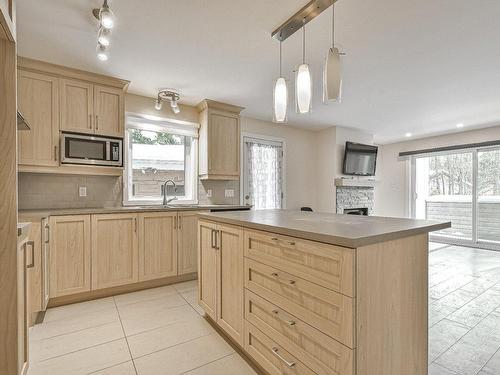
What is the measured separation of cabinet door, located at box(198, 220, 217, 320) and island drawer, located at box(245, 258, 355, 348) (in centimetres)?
50

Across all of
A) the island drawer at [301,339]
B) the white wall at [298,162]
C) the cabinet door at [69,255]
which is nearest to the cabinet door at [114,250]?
the cabinet door at [69,255]

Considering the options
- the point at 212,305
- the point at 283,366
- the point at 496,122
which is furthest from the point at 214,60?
the point at 496,122

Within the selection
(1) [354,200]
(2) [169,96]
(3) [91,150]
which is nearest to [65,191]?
(3) [91,150]

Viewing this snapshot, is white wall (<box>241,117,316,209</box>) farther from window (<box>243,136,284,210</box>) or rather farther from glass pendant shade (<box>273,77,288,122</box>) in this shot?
glass pendant shade (<box>273,77,288,122</box>)

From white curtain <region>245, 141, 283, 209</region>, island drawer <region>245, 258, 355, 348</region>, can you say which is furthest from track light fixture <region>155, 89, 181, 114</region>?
island drawer <region>245, 258, 355, 348</region>

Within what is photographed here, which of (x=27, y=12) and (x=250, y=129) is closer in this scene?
(x=27, y=12)

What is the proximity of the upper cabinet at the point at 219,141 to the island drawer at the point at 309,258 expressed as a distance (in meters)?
2.33

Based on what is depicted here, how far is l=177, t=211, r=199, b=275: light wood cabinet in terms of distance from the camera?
3201 mm

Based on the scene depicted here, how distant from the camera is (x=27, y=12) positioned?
6.20 feet

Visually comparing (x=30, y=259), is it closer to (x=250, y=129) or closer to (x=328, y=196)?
(x=250, y=129)

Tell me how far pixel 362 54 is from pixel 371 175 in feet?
12.7

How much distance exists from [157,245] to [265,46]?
7.97 feet

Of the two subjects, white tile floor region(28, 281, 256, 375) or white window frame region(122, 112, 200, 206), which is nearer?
white tile floor region(28, 281, 256, 375)

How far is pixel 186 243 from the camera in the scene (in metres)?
3.25
